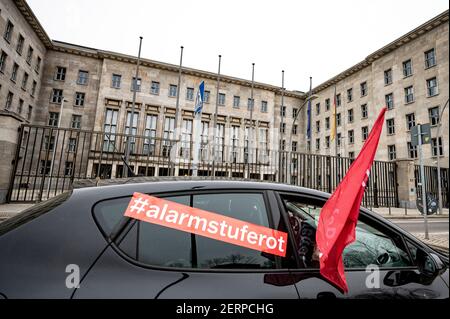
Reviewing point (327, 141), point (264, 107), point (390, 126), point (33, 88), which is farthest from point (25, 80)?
point (390, 126)

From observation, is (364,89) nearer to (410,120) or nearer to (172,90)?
(410,120)

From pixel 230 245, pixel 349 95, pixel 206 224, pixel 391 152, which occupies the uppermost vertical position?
pixel 349 95

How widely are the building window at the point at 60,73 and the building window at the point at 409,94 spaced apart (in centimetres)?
3753

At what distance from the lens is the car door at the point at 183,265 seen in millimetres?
1197

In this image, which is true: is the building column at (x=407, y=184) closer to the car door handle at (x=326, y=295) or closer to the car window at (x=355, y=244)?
the car window at (x=355, y=244)

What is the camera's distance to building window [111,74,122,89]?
2722cm

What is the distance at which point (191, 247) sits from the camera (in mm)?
1422

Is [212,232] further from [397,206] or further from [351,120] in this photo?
[351,120]

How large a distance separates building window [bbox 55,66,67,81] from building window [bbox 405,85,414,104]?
37.5 m

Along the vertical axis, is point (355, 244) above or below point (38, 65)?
below

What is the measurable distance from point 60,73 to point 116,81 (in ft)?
20.7

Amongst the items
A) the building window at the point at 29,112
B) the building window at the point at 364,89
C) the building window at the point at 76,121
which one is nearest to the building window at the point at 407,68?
the building window at the point at 364,89
